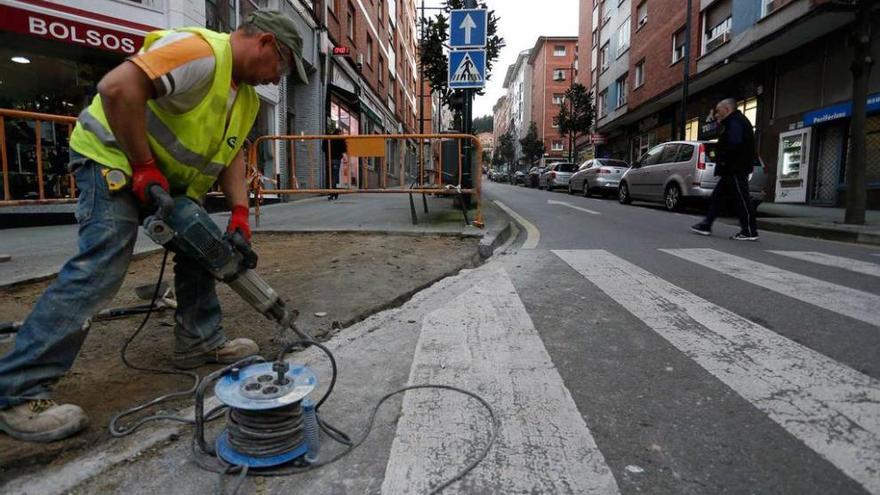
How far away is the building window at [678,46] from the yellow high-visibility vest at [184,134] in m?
23.8

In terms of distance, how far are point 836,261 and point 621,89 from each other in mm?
28665

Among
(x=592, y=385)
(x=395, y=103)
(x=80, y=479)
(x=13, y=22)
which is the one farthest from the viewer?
(x=395, y=103)

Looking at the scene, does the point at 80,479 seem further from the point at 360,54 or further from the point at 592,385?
the point at 360,54

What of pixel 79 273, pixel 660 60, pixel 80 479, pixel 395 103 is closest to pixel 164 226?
pixel 79 273

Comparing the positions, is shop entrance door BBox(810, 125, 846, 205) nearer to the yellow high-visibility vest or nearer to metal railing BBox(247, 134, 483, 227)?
metal railing BBox(247, 134, 483, 227)


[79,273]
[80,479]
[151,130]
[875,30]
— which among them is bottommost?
[80,479]

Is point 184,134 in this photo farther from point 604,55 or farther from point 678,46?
point 604,55

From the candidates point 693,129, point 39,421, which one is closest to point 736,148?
point 39,421

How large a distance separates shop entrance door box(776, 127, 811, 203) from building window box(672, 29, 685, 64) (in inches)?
312

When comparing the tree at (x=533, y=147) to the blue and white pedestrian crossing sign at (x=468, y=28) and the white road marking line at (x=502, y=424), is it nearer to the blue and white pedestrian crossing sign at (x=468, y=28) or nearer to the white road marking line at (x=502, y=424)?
the blue and white pedestrian crossing sign at (x=468, y=28)

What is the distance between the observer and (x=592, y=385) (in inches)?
92.3

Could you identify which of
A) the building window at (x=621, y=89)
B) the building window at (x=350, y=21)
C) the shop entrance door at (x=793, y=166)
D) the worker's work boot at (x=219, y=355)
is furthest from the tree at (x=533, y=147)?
the worker's work boot at (x=219, y=355)

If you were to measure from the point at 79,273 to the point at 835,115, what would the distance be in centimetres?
1650

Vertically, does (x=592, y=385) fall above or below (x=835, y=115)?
below
